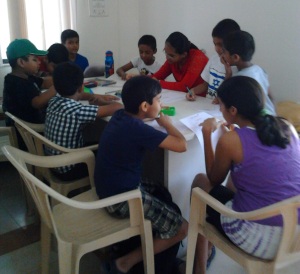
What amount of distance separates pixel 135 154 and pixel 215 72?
3.20 ft

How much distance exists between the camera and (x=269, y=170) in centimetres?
111

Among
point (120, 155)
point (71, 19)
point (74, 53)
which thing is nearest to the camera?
point (120, 155)

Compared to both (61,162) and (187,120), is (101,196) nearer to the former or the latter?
(61,162)

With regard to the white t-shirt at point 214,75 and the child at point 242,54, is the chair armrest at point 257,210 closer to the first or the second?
the child at point 242,54

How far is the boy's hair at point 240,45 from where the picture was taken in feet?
5.53

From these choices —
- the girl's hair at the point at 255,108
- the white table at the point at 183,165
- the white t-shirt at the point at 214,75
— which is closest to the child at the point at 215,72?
the white t-shirt at the point at 214,75

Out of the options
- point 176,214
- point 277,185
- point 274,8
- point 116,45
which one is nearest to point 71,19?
point 116,45

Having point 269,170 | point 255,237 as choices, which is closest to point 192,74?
point 269,170

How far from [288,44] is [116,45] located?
82.1 inches

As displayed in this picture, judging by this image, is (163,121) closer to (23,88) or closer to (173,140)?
(173,140)

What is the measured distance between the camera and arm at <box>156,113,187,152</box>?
50.4 inches

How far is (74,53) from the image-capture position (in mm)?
3162

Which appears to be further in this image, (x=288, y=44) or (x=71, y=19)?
(x=71, y=19)

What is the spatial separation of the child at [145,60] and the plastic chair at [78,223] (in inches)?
57.9
